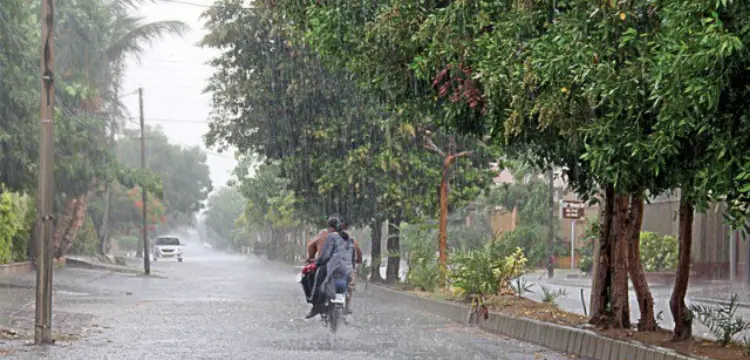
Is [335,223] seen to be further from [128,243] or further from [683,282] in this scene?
[128,243]

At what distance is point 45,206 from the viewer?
13945 mm

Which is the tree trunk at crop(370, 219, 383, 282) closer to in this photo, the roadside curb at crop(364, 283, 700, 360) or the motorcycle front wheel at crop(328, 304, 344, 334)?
the roadside curb at crop(364, 283, 700, 360)

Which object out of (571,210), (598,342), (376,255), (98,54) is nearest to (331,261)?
(598,342)

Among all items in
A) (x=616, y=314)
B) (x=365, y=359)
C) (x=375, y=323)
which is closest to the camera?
(x=365, y=359)

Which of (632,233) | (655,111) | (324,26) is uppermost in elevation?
(324,26)

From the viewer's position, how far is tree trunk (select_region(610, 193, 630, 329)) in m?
14.1

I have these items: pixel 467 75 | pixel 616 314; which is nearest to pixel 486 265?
pixel 616 314

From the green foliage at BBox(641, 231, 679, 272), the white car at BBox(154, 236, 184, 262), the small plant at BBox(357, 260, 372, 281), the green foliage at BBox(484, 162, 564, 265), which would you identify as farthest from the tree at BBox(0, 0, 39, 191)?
the white car at BBox(154, 236, 184, 262)

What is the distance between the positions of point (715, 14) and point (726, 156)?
148 centimetres

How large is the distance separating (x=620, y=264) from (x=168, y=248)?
5956 centimetres

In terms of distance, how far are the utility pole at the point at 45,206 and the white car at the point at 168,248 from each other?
2296 inches

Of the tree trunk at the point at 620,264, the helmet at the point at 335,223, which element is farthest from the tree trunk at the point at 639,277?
the helmet at the point at 335,223

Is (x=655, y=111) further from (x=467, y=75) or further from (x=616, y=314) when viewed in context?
(x=616, y=314)

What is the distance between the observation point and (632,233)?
14.1m
